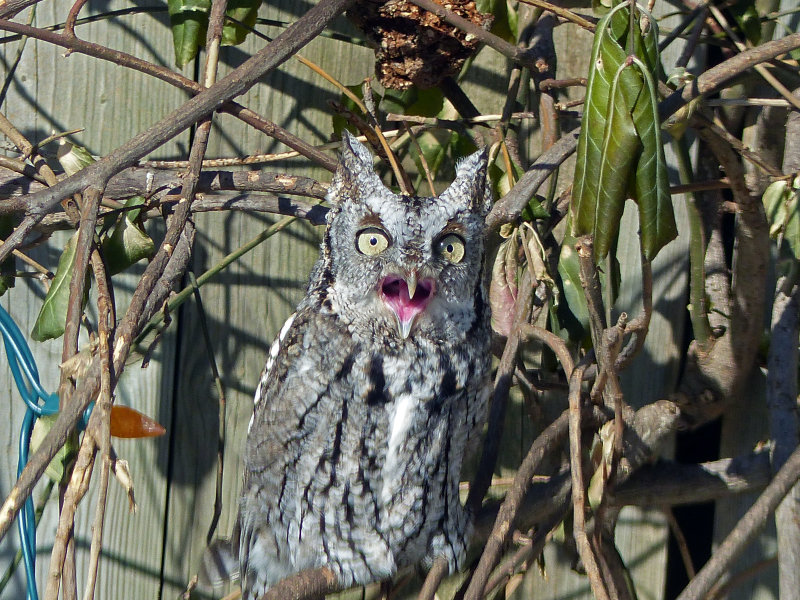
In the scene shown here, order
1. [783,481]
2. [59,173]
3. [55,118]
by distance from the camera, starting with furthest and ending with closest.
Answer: [55,118] → [59,173] → [783,481]

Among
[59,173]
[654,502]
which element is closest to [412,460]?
[654,502]

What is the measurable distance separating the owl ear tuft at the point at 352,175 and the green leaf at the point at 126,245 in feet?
1.33

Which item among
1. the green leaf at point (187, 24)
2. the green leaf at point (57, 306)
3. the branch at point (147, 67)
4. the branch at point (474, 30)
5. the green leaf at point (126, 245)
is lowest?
the green leaf at point (57, 306)

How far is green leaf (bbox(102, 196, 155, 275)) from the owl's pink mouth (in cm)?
52

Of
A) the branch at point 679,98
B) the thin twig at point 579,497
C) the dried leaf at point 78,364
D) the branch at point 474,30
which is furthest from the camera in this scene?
the branch at point 474,30

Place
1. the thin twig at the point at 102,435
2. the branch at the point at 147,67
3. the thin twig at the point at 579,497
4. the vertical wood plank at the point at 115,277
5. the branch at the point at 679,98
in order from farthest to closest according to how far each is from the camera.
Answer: the vertical wood plank at the point at 115,277 → the branch at the point at 679,98 → the branch at the point at 147,67 → the thin twig at the point at 579,497 → the thin twig at the point at 102,435

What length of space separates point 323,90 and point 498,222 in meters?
1.00

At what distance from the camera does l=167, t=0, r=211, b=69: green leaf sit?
5.74ft

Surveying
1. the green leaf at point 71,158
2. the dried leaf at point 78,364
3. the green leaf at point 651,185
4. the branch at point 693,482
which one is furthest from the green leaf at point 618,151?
the green leaf at point 71,158

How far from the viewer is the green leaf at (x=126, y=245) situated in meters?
1.61

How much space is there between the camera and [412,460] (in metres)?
1.70

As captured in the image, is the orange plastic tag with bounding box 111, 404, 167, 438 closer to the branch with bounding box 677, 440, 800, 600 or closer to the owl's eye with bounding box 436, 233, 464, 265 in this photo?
the owl's eye with bounding box 436, 233, 464, 265

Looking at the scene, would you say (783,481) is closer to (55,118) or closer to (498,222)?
(498,222)

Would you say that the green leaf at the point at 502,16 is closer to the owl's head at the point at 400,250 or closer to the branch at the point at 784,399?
the owl's head at the point at 400,250
